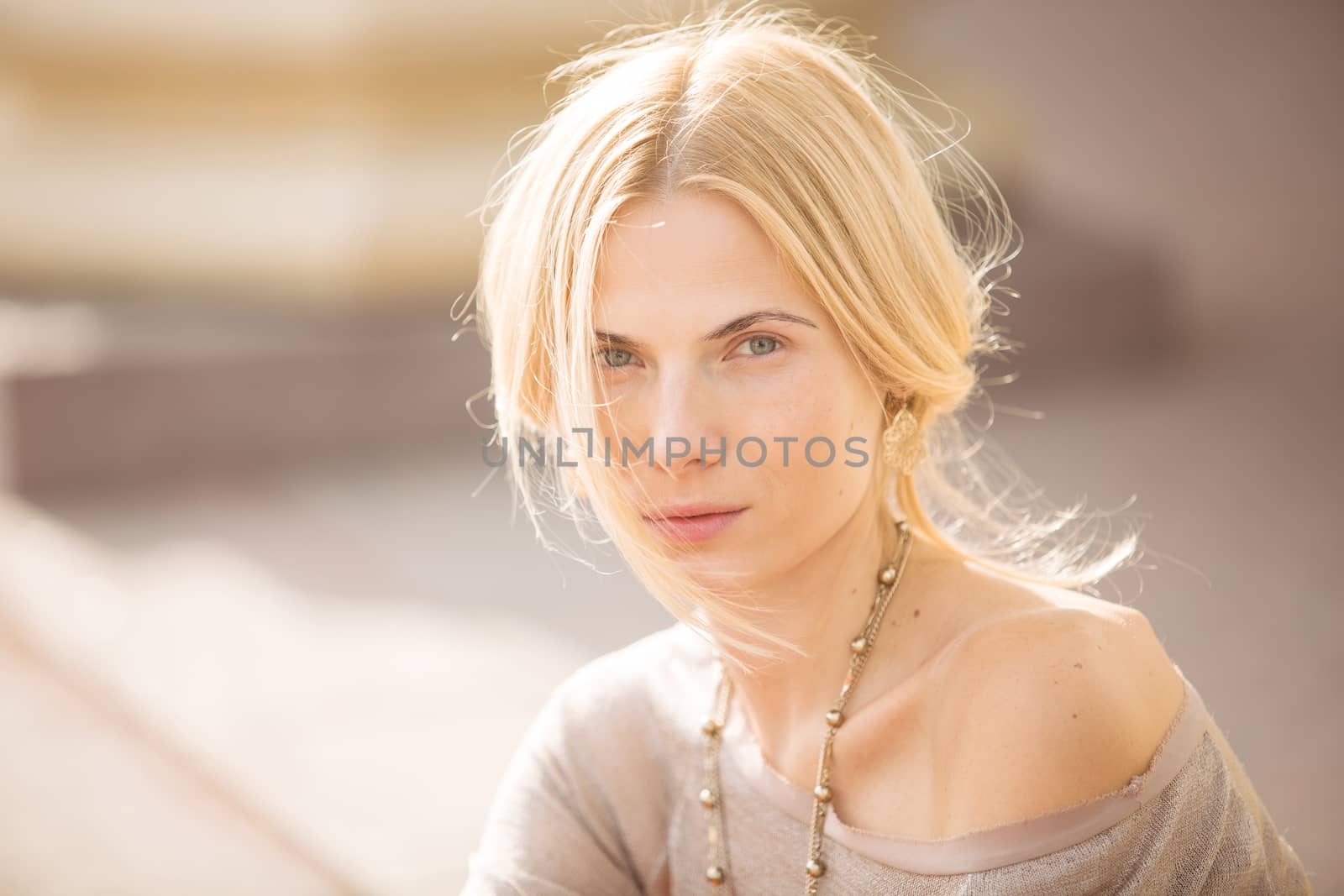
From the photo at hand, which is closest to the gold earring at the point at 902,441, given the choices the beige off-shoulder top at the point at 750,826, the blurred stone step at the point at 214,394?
the beige off-shoulder top at the point at 750,826

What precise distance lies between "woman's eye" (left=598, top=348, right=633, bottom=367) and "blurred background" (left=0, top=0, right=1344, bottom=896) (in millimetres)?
987

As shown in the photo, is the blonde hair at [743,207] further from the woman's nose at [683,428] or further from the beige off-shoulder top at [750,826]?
the beige off-shoulder top at [750,826]

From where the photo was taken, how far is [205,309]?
243 inches

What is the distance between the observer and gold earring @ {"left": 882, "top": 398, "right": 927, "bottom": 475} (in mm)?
1282

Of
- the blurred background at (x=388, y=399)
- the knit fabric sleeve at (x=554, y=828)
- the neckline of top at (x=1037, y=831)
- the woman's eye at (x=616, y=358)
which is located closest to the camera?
the neckline of top at (x=1037, y=831)

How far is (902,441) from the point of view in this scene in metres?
1.30

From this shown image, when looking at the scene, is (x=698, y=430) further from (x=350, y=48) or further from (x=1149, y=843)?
(x=350, y=48)

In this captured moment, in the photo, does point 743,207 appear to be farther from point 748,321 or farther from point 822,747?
point 822,747

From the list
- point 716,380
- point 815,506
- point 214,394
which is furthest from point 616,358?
point 214,394

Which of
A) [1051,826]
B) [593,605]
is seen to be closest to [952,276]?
[1051,826]

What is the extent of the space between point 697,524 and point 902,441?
0.81ft

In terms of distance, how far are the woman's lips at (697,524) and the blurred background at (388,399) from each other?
3.49 feet

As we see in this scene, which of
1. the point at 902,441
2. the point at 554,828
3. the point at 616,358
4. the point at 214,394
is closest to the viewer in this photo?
the point at 616,358

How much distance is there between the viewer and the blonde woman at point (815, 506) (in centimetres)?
111
